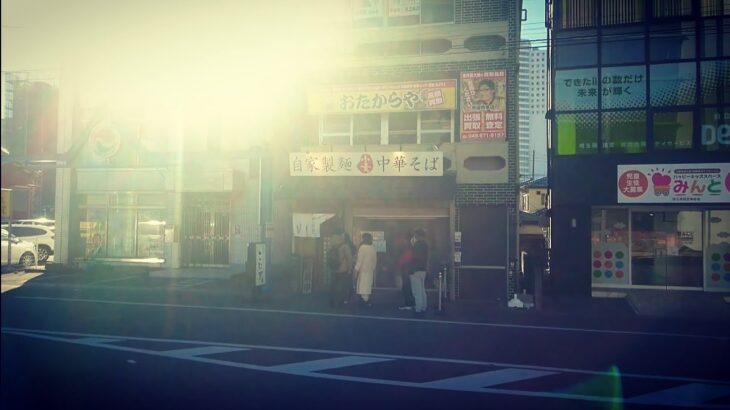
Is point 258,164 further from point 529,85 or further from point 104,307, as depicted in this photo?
point 529,85

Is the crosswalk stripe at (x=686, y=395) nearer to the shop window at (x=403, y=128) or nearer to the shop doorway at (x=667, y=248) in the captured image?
the shop doorway at (x=667, y=248)

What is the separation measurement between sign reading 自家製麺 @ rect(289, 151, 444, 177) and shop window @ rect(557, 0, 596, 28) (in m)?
5.83

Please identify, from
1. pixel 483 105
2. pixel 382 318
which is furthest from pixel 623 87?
pixel 382 318

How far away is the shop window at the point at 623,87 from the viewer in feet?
54.7

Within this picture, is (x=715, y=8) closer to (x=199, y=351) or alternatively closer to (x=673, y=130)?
(x=673, y=130)

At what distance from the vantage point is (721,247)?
649 inches

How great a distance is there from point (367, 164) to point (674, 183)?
28.2ft

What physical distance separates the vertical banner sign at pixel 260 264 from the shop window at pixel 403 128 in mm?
5069

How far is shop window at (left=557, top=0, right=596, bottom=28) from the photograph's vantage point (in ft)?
56.5

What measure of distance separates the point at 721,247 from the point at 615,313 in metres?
5.21

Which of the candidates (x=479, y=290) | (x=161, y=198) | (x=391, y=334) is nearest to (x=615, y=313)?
(x=479, y=290)

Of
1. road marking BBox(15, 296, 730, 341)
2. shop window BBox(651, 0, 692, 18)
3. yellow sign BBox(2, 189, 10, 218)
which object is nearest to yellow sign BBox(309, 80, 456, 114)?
shop window BBox(651, 0, 692, 18)

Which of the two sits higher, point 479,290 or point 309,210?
point 309,210

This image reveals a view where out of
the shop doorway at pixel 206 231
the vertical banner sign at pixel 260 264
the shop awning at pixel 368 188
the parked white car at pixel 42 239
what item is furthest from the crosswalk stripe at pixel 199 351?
the parked white car at pixel 42 239
